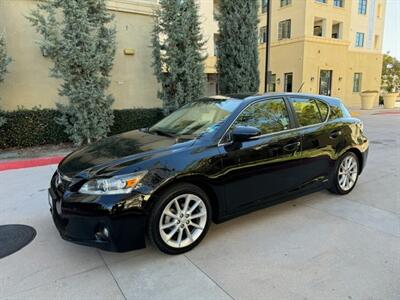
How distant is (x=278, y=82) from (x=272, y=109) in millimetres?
21705

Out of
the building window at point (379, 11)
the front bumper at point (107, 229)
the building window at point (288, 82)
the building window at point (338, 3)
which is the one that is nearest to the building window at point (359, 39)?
the building window at point (379, 11)

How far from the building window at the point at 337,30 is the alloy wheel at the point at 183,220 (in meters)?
25.4

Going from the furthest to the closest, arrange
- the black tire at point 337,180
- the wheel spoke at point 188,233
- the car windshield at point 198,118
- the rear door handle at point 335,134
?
the black tire at point 337,180
the rear door handle at point 335,134
the car windshield at point 198,118
the wheel spoke at point 188,233

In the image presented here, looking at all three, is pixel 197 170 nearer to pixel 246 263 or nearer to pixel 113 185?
pixel 113 185

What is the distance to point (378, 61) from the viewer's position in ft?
90.6

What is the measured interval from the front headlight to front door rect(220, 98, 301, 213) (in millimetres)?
978

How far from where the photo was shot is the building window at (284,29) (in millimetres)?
23073

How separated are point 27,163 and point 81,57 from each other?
282cm

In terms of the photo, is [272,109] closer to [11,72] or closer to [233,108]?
[233,108]

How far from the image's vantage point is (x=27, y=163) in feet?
21.4

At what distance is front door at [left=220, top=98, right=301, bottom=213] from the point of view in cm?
325

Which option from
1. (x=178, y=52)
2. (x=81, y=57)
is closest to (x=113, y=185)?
(x=81, y=57)

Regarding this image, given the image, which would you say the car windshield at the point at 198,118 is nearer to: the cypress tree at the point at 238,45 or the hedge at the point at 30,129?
the hedge at the point at 30,129

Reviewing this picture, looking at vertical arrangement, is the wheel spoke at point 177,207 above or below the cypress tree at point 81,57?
below
